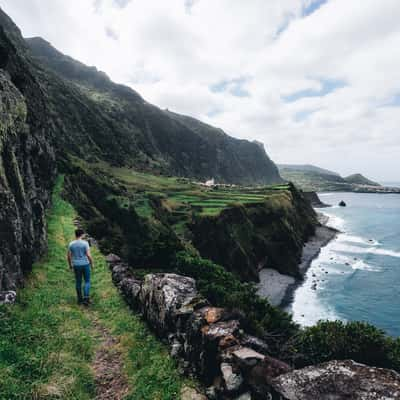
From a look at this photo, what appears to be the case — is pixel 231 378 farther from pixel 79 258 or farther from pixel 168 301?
pixel 79 258

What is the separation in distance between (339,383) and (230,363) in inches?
108

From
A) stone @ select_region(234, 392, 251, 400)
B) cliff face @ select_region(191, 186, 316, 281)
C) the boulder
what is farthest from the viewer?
cliff face @ select_region(191, 186, 316, 281)

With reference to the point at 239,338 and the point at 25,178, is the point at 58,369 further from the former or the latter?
the point at 25,178

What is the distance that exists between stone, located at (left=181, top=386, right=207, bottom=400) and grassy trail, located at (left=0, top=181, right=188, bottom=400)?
0.63ft

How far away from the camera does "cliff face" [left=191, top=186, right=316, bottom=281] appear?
169 feet

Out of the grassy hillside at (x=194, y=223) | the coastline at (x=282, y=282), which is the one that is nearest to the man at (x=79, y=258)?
the grassy hillside at (x=194, y=223)

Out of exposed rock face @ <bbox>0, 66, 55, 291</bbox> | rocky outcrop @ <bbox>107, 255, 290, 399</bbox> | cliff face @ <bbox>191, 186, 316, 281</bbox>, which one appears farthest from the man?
cliff face @ <bbox>191, 186, 316, 281</bbox>

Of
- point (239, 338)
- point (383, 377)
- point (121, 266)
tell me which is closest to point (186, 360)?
point (239, 338)

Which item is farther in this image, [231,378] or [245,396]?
[231,378]

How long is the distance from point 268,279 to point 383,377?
4839 centimetres

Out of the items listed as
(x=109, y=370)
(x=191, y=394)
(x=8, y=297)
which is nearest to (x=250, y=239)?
(x=109, y=370)

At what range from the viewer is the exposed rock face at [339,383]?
5.93 m

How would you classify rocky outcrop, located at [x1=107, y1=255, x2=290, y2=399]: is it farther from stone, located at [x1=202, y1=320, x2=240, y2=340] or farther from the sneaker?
the sneaker

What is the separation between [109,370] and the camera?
8875 millimetres
